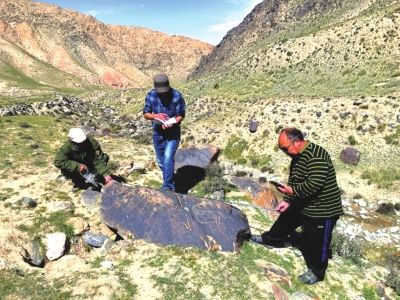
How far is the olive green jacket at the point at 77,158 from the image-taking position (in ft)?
37.8

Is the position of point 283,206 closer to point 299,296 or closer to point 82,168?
point 299,296

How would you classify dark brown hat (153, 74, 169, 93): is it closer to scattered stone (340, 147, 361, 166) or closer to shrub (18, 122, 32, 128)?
shrub (18, 122, 32, 128)

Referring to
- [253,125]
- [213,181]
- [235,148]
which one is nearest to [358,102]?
[253,125]

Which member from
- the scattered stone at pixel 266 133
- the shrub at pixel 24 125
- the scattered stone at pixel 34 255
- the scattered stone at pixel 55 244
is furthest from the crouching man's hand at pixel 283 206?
the scattered stone at pixel 266 133

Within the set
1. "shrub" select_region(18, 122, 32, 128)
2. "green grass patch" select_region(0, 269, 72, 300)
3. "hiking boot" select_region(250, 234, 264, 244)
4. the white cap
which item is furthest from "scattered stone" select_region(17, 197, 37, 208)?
"shrub" select_region(18, 122, 32, 128)

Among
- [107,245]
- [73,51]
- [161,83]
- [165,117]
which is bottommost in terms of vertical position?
[107,245]

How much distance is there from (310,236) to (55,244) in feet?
17.9

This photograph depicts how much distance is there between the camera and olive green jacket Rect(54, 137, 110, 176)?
1153cm

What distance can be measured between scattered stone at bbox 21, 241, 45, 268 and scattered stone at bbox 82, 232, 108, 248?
1001mm

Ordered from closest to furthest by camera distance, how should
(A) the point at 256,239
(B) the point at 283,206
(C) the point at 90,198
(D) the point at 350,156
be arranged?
1. (B) the point at 283,206
2. (A) the point at 256,239
3. (C) the point at 90,198
4. (D) the point at 350,156

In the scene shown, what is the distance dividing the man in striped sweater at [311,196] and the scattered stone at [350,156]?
16.5 m

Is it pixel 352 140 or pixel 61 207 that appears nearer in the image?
pixel 61 207

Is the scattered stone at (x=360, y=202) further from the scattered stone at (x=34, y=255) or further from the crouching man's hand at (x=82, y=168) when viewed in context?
the scattered stone at (x=34, y=255)

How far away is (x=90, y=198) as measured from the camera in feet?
39.1
